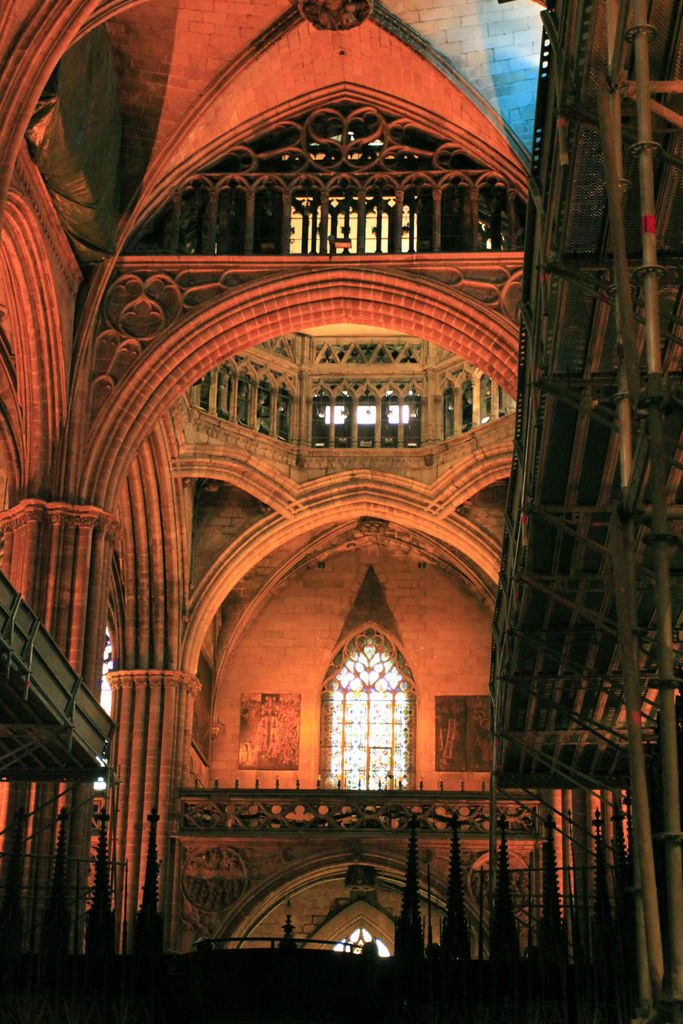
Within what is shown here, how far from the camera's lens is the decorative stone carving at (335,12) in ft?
62.5

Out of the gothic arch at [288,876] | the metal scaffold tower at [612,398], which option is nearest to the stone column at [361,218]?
the metal scaffold tower at [612,398]

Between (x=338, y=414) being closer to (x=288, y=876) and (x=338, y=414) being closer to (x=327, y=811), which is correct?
(x=327, y=811)

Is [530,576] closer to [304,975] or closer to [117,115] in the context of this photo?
[304,975]

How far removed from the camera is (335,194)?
68.5 ft

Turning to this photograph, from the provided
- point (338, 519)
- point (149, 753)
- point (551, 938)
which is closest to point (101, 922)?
point (551, 938)

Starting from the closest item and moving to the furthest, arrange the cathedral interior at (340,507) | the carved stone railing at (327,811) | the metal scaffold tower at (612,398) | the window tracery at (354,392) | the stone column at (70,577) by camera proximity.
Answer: the metal scaffold tower at (612,398)
the cathedral interior at (340,507)
the stone column at (70,577)
the carved stone railing at (327,811)
the window tracery at (354,392)

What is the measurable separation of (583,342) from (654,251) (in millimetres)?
3096

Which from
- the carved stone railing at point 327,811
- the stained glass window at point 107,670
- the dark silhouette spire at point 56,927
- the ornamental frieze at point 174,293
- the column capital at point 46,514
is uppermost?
the ornamental frieze at point 174,293

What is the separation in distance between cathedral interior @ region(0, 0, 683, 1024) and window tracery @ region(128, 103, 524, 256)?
0.20ft

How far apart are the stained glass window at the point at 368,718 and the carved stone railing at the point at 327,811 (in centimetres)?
332

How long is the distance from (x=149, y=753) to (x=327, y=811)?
3085 mm

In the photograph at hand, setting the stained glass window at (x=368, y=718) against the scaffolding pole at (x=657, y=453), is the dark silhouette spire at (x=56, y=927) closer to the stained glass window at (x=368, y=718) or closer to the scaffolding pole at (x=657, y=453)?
the scaffolding pole at (x=657, y=453)

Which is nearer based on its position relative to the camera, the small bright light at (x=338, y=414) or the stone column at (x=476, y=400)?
the stone column at (x=476, y=400)

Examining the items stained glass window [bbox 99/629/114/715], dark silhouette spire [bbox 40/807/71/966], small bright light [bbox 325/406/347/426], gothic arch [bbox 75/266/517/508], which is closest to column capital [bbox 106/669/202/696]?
stained glass window [bbox 99/629/114/715]
